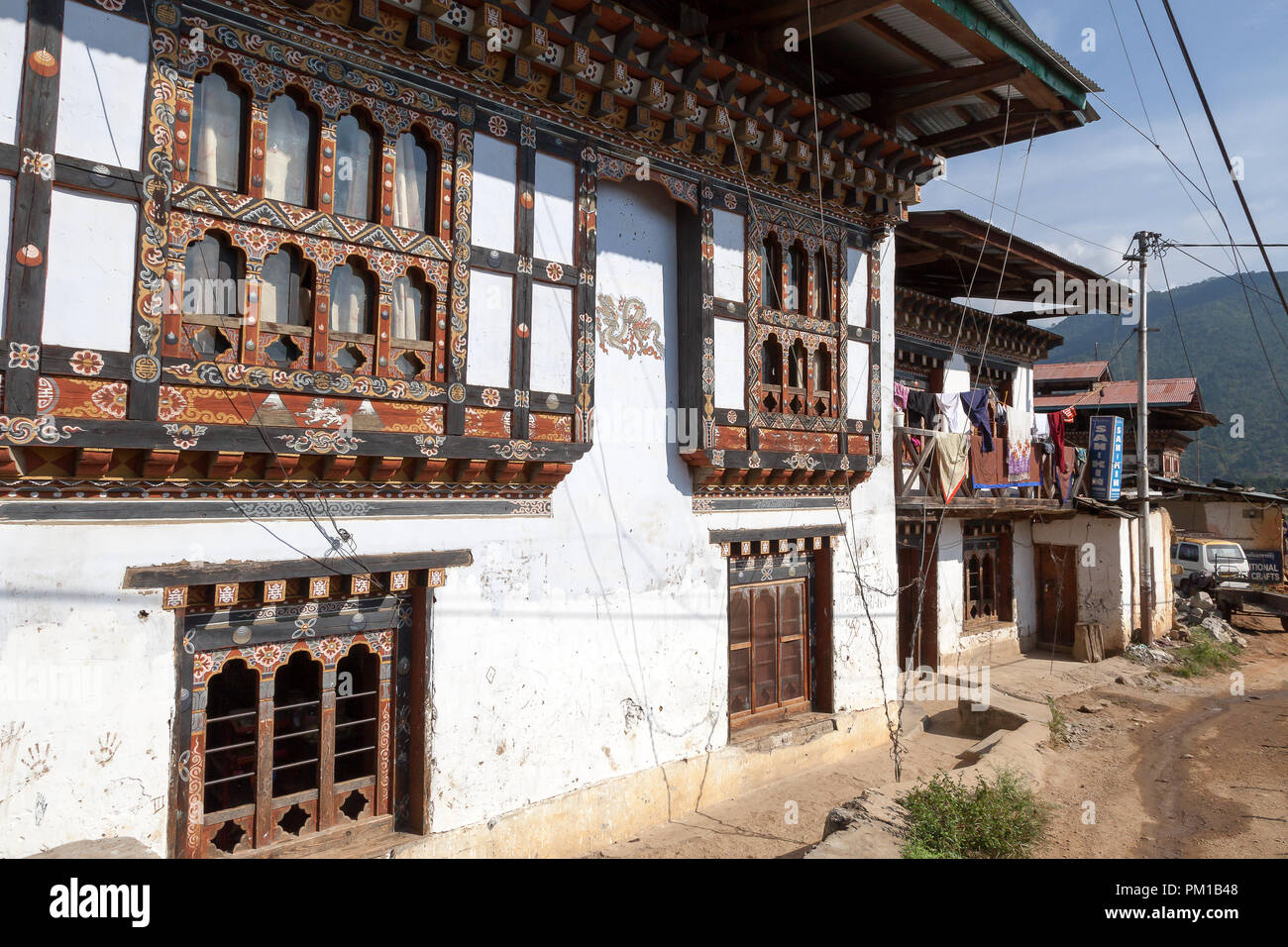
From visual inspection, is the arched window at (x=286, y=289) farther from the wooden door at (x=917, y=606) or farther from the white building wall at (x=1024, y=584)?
the white building wall at (x=1024, y=584)

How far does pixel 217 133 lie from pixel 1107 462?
729 inches

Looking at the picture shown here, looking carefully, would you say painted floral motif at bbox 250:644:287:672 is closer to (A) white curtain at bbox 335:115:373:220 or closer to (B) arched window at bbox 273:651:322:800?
(B) arched window at bbox 273:651:322:800

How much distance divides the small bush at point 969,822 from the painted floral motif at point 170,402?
6.21 meters

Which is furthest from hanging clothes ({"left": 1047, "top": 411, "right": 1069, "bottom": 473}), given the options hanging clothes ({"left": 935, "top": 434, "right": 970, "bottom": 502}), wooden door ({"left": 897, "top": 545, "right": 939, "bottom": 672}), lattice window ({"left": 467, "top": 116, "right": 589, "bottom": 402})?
lattice window ({"left": 467, "top": 116, "right": 589, "bottom": 402})

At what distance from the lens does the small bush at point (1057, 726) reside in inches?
455

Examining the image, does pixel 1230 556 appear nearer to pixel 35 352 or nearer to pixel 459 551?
pixel 459 551

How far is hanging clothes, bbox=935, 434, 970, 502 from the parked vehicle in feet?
48.2

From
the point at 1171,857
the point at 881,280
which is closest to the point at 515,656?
the point at 1171,857

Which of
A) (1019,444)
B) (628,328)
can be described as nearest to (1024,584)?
(1019,444)

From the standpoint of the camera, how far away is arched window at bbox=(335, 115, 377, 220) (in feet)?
20.4

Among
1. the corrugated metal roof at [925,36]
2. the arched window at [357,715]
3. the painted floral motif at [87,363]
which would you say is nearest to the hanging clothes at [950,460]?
the corrugated metal roof at [925,36]

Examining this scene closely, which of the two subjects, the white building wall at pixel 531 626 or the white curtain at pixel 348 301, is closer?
the white building wall at pixel 531 626

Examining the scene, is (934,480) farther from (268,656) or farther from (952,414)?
(268,656)

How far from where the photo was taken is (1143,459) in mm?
18000
